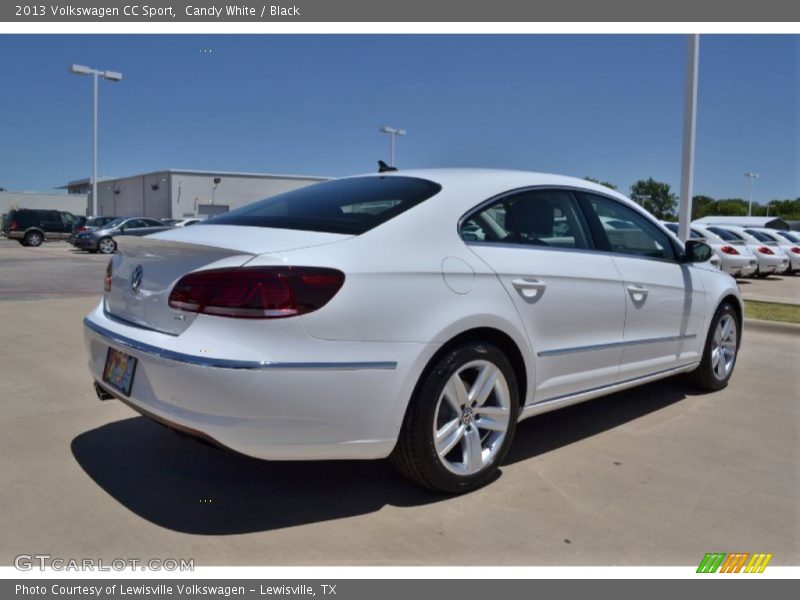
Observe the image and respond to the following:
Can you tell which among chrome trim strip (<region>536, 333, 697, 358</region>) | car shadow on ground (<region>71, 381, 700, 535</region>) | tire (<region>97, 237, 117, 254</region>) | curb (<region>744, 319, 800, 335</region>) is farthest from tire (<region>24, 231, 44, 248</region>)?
chrome trim strip (<region>536, 333, 697, 358</region>)

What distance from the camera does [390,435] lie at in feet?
9.89

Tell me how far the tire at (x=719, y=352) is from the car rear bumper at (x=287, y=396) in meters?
3.20

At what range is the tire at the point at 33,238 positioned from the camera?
3278 centimetres

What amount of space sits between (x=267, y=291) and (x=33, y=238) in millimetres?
34659

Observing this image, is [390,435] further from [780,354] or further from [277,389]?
[780,354]

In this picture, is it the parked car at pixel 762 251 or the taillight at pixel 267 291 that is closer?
the taillight at pixel 267 291

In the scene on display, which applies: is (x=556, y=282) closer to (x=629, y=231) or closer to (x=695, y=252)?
(x=629, y=231)

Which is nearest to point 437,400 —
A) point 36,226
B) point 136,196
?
point 36,226

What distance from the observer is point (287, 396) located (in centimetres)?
275

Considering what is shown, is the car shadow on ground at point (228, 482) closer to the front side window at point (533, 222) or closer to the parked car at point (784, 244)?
the front side window at point (533, 222)

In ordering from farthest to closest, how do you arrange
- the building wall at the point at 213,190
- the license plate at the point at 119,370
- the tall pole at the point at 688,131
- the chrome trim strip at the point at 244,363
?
the building wall at the point at 213,190, the tall pole at the point at 688,131, the license plate at the point at 119,370, the chrome trim strip at the point at 244,363

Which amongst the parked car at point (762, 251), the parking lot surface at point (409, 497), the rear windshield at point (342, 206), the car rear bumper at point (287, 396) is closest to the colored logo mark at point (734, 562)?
the parking lot surface at point (409, 497)

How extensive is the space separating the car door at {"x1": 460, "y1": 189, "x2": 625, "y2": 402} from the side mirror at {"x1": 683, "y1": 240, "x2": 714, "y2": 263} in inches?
40.7

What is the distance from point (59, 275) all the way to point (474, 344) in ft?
49.3
